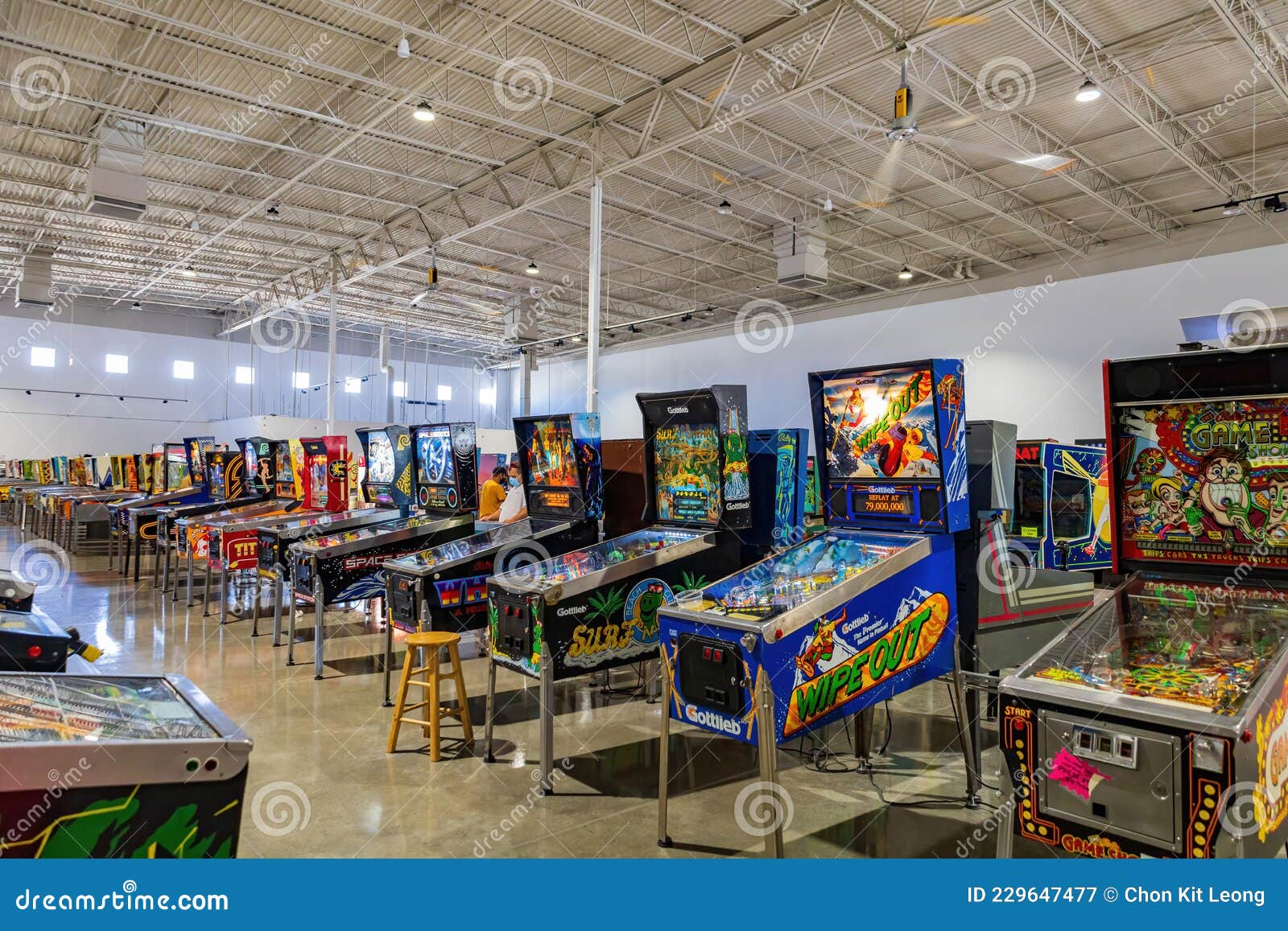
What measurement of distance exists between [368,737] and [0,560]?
10304 millimetres

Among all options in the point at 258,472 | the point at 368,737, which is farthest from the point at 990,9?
the point at 258,472

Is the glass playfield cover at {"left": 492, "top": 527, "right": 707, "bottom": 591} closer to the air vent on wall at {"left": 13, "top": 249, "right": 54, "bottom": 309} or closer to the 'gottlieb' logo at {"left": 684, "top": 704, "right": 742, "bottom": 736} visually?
the 'gottlieb' logo at {"left": 684, "top": 704, "right": 742, "bottom": 736}

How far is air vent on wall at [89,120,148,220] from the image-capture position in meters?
8.96

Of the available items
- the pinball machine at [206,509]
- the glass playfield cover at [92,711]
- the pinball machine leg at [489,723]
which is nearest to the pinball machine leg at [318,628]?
the pinball machine leg at [489,723]

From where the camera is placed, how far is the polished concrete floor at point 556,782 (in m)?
3.11

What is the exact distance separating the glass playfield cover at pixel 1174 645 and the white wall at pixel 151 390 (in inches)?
687

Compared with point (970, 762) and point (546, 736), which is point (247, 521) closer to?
point (546, 736)

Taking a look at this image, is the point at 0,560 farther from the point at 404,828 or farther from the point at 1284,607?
the point at 1284,607

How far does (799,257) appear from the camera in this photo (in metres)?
11.6

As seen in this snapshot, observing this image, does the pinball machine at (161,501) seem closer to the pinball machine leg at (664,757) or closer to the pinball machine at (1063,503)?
Answer: the pinball machine leg at (664,757)

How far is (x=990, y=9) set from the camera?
5730 mm

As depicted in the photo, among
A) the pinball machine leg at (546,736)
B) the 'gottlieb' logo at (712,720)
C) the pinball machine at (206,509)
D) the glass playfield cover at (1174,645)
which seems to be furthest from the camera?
the pinball machine at (206,509)

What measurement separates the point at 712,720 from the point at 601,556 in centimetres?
163

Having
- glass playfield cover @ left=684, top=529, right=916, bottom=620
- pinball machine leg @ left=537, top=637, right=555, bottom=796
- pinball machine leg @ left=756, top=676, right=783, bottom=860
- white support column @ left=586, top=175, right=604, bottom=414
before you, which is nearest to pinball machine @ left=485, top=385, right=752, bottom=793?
pinball machine leg @ left=537, top=637, right=555, bottom=796
